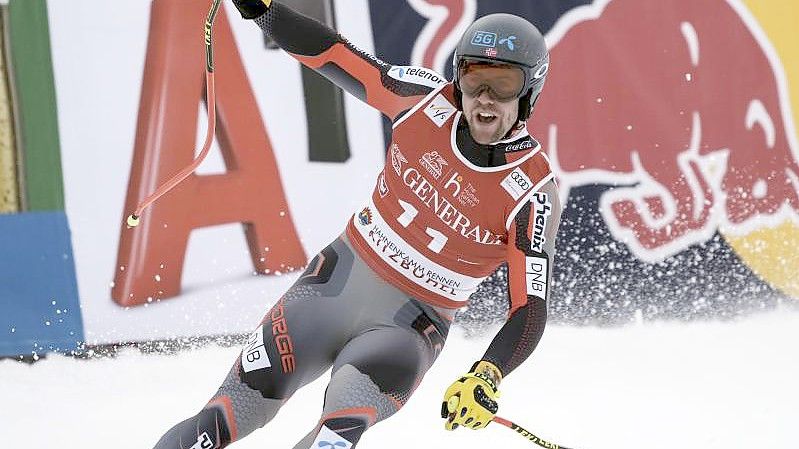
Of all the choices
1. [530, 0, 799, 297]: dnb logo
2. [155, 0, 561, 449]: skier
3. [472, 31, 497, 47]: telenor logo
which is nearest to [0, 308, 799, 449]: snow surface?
[530, 0, 799, 297]: dnb logo

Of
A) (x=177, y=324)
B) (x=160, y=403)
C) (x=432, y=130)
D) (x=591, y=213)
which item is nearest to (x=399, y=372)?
(x=432, y=130)

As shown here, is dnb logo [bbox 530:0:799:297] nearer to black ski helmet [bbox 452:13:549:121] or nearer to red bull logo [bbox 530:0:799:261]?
red bull logo [bbox 530:0:799:261]

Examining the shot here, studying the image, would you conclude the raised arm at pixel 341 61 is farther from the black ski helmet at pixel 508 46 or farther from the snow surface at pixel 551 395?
the snow surface at pixel 551 395

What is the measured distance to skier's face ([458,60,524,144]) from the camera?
2760 mm

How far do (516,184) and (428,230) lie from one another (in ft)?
0.95

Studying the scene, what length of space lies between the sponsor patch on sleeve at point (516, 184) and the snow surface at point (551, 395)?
145 cm

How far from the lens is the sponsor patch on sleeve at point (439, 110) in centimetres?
297

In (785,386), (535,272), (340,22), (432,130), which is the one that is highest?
(340,22)

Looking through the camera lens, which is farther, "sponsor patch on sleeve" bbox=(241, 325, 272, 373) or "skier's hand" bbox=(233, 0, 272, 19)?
"skier's hand" bbox=(233, 0, 272, 19)

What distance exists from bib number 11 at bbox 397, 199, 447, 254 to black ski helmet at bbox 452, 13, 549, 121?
415 mm

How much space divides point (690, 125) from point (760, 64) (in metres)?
0.50

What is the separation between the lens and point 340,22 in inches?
198

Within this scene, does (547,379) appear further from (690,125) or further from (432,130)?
(432,130)

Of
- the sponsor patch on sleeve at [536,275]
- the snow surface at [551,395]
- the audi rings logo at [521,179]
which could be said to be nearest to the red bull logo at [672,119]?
the snow surface at [551,395]
